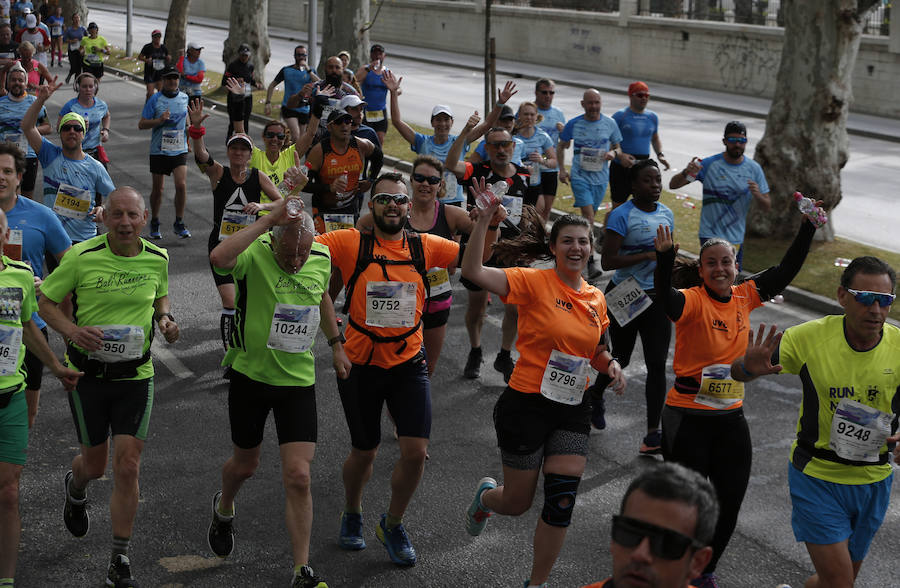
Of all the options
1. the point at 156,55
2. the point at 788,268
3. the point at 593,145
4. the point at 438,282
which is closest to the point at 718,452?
the point at 788,268

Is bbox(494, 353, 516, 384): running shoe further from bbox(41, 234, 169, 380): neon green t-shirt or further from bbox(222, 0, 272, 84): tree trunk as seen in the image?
bbox(222, 0, 272, 84): tree trunk

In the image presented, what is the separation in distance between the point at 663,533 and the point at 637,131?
37.9 feet

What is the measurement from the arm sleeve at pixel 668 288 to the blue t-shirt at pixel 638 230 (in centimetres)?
164

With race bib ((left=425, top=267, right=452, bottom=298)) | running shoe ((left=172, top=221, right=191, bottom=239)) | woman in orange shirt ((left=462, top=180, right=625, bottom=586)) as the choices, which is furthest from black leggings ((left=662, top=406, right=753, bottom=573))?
running shoe ((left=172, top=221, right=191, bottom=239))

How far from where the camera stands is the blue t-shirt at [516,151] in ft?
34.1

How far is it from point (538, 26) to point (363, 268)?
35.4 metres

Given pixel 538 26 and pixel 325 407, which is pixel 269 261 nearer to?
pixel 325 407

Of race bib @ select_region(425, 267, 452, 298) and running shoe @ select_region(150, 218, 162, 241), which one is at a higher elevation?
race bib @ select_region(425, 267, 452, 298)

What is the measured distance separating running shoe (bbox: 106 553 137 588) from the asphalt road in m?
0.17

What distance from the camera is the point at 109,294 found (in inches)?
230

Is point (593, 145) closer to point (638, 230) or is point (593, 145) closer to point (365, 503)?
point (638, 230)

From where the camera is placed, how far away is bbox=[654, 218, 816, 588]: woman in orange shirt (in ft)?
19.0

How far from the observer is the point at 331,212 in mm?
10008

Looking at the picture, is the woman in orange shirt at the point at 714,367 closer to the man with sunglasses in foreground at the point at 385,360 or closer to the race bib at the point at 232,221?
the man with sunglasses in foreground at the point at 385,360
